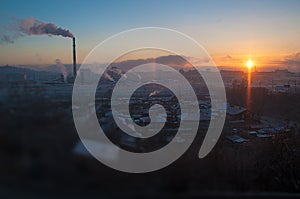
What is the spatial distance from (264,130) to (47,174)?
223 inches

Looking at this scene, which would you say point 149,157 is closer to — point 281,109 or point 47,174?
point 47,174

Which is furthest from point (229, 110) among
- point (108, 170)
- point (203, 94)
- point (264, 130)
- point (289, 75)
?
point (108, 170)

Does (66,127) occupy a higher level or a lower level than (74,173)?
higher

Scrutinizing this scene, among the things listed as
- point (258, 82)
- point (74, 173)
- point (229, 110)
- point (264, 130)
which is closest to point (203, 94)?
point (229, 110)

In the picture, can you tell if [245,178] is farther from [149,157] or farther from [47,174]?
[47,174]

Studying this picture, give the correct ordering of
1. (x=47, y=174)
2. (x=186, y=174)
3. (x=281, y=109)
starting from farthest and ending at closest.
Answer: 1. (x=281, y=109)
2. (x=186, y=174)
3. (x=47, y=174)

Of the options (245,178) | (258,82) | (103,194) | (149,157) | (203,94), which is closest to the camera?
(103,194)

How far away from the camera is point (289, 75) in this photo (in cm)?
797

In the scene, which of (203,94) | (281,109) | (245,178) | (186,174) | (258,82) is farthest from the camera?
(258,82)

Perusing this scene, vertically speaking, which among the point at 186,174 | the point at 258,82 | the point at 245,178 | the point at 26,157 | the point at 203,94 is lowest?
the point at 245,178

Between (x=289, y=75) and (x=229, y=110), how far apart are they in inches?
130

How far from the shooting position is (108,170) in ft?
5.77

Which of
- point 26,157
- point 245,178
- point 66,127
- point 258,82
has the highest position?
point 258,82

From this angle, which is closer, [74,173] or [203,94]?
[74,173]
